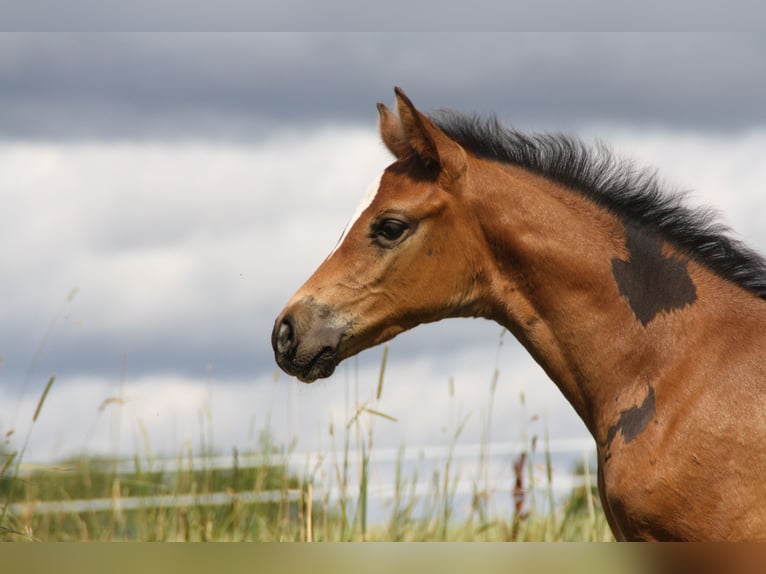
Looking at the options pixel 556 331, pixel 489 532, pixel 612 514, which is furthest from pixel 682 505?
pixel 489 532

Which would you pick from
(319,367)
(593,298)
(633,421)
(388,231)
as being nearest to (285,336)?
(319,367)

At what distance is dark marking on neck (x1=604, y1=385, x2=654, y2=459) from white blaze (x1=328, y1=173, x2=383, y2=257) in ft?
5.06

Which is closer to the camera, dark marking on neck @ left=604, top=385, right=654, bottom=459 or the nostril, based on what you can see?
dark marking on neck @ left=604, top=385, right=654, bottom=459

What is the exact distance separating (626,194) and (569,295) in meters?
0.63

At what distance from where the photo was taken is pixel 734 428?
3.40m

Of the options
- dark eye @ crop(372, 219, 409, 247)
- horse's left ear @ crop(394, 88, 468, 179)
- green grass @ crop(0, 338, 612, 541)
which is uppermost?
horse's left ear @ crop(394, 88, 468, 179)

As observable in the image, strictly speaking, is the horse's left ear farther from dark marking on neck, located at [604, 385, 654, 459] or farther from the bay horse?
dark marking on neck, located at [604, 385, 654, 459]

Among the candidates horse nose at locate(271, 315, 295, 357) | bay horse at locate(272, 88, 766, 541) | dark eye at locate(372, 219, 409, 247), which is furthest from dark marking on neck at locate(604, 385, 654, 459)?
horse nose at locate(271, 315, 295, 357)

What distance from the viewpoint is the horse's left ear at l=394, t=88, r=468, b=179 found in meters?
4.08

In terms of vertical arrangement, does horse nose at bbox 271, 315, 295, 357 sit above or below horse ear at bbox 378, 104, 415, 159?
below

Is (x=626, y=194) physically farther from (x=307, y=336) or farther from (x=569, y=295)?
(x=307, y=336)

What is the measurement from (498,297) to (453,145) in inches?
31.1

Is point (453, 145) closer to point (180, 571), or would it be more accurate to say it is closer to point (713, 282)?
point (713, 282)

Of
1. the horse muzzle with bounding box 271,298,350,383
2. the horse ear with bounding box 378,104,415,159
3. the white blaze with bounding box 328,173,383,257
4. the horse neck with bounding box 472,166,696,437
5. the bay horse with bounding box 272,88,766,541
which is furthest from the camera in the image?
the horse ear with bounding box 378,104,415,159
